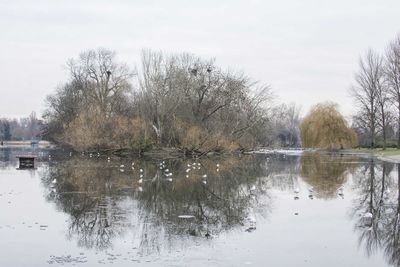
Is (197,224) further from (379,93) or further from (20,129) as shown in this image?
(20,129)

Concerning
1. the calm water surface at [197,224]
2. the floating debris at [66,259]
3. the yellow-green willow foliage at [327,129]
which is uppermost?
the yellow-green willow foliage at [327,129]

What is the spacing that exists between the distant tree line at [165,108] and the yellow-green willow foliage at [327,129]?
5.69 metres

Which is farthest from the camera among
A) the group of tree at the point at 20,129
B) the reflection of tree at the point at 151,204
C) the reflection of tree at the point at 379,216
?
the group of tree at the point at 20,129

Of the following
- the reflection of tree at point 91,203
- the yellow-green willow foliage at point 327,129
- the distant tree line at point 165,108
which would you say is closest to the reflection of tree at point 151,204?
the reflection of tree at point 91,203

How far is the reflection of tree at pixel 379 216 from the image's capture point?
34.8 feet

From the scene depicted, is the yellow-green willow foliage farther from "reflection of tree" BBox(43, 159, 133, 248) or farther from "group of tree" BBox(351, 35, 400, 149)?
"reflection of tree" BBox(43, 159, 133, 248)

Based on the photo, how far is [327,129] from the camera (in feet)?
220

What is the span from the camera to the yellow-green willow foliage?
66.6m

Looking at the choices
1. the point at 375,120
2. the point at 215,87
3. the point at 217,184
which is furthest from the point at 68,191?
the point at 375,120

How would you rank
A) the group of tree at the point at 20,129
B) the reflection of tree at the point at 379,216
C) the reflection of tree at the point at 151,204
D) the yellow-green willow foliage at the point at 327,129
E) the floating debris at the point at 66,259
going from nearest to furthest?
1. the floating debris at the point at 66,259
2. the reflection of tree at the point at 379,216
3. the reflection of tree at the point at 151,204
4. the yellow-green willow foliage at the point at 327,129
5. the group of tree at the point at 20,129

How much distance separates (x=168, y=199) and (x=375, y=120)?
5522 centimetres

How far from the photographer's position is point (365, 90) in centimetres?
6800

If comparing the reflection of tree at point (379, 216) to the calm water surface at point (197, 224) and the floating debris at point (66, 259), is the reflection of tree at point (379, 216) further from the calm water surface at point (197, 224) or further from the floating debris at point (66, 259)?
the floating debris at point (66, 259)

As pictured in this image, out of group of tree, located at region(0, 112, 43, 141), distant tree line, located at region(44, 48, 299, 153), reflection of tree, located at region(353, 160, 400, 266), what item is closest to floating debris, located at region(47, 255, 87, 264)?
reflection of tree, located at region(353, 160, 400, 266)
